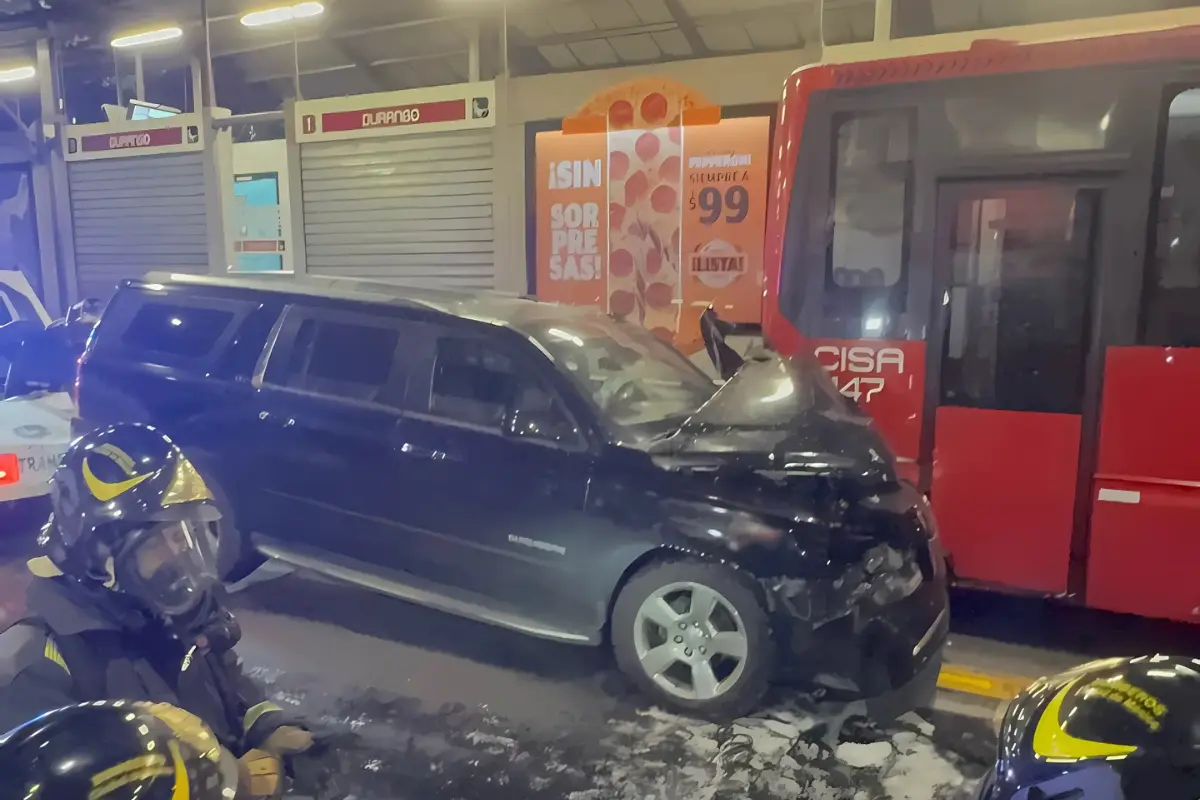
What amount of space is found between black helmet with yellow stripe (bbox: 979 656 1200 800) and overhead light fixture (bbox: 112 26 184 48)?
12163mm

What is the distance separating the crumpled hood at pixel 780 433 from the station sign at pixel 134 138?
30.6 ft

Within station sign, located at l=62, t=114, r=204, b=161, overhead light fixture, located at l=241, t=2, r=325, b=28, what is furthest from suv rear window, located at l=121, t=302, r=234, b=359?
station sign, located at l=62, t=114, r=204, b=161

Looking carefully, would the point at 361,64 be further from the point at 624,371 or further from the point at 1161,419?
the point at 1161,419

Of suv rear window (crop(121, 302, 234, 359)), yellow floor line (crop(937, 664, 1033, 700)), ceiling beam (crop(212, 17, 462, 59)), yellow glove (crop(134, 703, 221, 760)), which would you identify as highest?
ceiling beam (crop(212, 17, 462, 59))

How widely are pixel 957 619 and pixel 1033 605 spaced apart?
615mm

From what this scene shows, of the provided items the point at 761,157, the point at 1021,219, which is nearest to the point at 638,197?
the point at 761,157

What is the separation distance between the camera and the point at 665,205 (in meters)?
7.82

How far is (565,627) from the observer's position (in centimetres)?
423

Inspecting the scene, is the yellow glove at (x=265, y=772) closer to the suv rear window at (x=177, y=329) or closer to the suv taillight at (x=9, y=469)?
the suv rear window at (x=177, y=329)

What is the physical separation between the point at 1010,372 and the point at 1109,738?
3.86 meters

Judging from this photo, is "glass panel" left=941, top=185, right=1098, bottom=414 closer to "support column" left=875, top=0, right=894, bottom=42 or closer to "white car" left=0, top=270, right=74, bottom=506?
"support column" left=875, top=0, right=894, bottom=42

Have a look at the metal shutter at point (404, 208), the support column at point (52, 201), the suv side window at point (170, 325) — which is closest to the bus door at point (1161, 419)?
the suv side window at point (170, 325)

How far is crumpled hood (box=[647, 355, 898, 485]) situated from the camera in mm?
3996

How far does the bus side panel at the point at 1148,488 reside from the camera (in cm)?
441
